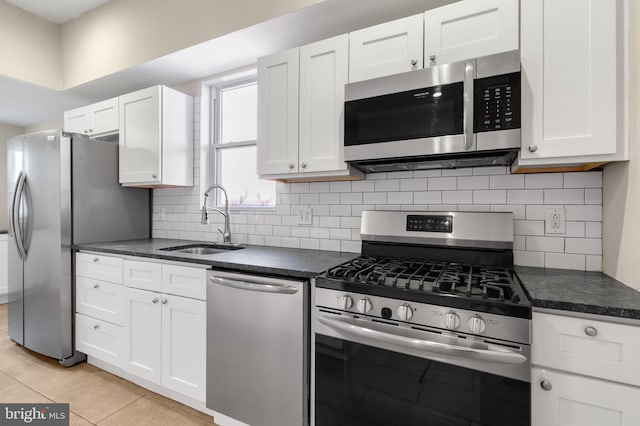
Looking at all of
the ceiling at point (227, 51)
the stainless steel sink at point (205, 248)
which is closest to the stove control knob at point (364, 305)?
the stainless steel sink at point (205, 248)

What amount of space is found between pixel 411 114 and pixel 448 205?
1.96ft

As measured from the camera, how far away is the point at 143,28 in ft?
8.13

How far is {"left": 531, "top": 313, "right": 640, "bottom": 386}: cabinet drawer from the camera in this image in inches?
37.6

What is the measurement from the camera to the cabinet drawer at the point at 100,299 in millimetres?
2199

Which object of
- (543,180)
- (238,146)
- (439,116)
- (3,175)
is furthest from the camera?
(3,175)

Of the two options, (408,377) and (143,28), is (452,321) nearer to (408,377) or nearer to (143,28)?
(408,377)

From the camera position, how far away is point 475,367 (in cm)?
107

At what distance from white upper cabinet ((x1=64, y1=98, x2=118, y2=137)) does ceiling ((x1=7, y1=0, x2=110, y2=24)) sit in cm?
84

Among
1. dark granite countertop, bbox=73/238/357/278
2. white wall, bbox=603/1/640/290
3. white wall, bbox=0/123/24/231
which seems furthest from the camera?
white wall, bbox=0/123/24/231

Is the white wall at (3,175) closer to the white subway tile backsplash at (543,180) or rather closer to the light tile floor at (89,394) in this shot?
the light tile floor at (89,394)

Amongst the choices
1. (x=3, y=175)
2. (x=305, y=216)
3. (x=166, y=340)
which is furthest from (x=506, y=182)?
(x=3, y=175)

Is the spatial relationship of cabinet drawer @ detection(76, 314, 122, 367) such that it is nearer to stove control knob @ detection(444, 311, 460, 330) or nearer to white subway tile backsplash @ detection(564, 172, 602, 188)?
stove control knob @ detection(444, 311, 460, 330)

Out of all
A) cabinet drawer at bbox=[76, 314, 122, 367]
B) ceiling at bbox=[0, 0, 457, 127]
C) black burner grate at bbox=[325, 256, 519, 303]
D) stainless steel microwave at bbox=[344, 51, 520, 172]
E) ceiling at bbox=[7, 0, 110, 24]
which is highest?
ceiling at bbox=[7, 0, 110, 24]

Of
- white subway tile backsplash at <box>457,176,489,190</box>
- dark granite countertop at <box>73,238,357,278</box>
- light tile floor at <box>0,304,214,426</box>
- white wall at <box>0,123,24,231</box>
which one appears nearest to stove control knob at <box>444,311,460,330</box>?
dark granite countertop at <box>73,238,357,278</box>
